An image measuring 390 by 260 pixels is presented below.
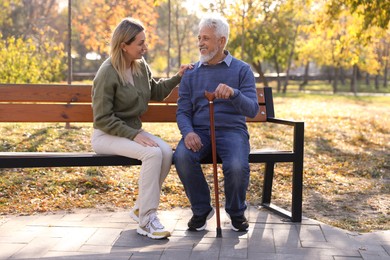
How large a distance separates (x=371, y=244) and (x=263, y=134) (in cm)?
582

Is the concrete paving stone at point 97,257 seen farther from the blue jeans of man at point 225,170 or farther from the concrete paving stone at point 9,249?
the blue jeans of man at point 225,170

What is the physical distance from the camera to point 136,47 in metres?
4.07

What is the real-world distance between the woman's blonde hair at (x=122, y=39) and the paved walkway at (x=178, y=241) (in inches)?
40.9

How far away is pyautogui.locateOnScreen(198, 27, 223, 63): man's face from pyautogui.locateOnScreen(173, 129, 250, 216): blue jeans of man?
0.52 m

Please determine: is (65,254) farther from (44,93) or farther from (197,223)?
(44,93)

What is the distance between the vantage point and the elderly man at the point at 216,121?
4.03 m

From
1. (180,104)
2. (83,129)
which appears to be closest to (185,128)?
(180,104)

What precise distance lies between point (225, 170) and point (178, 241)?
0.55 metres

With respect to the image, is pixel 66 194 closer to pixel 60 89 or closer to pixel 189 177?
pixel 60 89

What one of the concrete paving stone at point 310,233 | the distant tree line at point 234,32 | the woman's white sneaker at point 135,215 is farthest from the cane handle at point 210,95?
the distant tree line at point 234,32

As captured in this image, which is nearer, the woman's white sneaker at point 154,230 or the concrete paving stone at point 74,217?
the woman's white sneaker at point 154,230

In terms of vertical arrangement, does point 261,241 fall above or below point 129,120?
below

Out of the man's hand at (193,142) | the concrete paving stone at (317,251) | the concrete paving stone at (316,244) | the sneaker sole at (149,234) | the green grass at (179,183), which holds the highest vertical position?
the man's hand at (193,142)

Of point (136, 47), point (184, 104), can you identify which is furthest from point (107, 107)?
point (184, 104)
